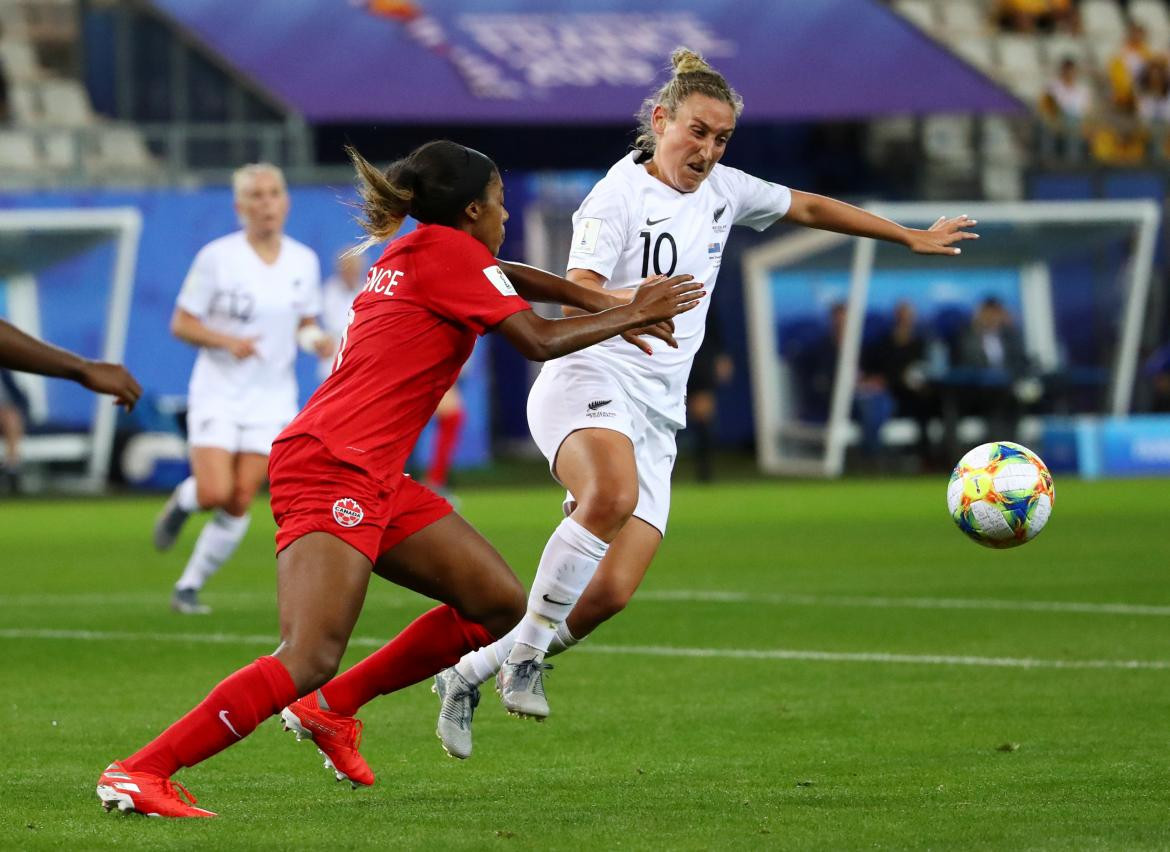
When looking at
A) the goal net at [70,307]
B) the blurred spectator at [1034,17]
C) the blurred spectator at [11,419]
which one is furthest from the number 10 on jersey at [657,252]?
the blurred spectator at [1034,17]

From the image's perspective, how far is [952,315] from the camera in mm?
26219

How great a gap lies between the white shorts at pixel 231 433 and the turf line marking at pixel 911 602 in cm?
241

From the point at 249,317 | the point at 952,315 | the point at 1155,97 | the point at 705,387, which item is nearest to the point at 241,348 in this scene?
the point at 249,317

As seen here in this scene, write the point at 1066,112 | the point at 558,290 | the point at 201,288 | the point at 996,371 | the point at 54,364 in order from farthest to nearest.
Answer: the point at 1066,112
the point at 996,371
the point at 201,288
the point at 558,290
the point at 54,364

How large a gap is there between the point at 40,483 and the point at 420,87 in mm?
7094

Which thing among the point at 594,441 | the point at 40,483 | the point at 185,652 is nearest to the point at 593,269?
the point at 594,441

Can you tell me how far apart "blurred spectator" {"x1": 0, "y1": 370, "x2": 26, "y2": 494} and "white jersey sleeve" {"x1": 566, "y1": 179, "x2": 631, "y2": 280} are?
1598 cm

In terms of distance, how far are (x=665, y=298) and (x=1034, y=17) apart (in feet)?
90.4

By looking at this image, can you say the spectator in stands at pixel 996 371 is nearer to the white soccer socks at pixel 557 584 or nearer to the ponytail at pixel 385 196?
the white soccer socks at pixel 557 584

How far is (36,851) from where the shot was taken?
17.2ft

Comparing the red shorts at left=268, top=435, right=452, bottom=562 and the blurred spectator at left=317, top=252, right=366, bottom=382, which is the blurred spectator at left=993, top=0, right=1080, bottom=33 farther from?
the red shorts at left=268, top=435, right=452, bottom=562

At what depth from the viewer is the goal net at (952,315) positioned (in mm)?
24562

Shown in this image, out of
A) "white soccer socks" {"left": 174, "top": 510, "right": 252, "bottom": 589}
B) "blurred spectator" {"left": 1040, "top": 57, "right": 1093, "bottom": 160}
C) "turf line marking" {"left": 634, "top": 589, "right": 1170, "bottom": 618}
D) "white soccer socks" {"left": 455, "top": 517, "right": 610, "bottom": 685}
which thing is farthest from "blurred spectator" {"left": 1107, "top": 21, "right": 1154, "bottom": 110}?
"white soccer socks" {"left": 455, "top": 517, "right": 610, "bottom": 685}

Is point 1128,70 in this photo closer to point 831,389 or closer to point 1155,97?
point 1155,97
